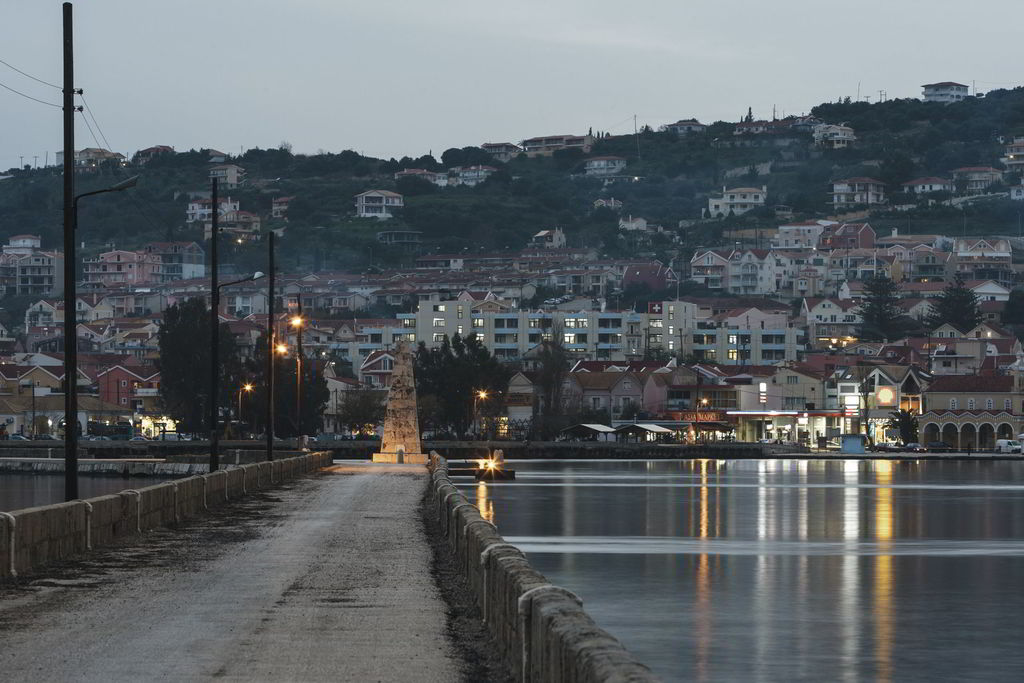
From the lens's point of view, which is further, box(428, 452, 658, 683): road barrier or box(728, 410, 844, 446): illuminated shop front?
box(728, 410, 844, 446): illuminated shop front

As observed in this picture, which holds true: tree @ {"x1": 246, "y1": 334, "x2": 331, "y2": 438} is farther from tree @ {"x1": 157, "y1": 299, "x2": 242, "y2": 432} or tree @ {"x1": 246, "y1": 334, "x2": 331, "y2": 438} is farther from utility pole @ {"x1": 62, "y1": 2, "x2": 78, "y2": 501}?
utility pole @ {"x1": 62, "y1": 2, "x2": 78, "y2": 501}

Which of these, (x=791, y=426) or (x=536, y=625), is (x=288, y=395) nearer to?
(x=791, y=426)

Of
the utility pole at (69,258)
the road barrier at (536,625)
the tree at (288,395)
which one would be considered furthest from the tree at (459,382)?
the road barrier at (536,625)

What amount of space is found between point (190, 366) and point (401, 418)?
1959 inches

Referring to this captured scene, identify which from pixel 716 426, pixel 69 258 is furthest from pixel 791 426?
pixel 69 258

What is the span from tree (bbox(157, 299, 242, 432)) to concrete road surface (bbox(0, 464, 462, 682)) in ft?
332

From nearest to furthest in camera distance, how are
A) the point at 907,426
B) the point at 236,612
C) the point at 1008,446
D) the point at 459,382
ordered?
the point at 236,612 < the point at 459,382 < the point at 1008,446 < the point at 907,426

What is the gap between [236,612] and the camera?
20.2 m

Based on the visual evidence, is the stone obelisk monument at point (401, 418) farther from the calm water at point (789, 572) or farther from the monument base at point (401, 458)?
the calm water at point (789, 572)

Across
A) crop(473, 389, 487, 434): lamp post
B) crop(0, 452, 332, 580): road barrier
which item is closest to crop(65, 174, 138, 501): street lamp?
crop(0, 452, 332, 580): road barrier

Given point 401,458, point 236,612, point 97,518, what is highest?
point 97,518

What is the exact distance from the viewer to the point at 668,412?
16838 cm

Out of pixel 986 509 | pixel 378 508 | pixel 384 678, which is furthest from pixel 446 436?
pixel 384 678

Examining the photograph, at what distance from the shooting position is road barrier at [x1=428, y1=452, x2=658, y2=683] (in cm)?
1175
